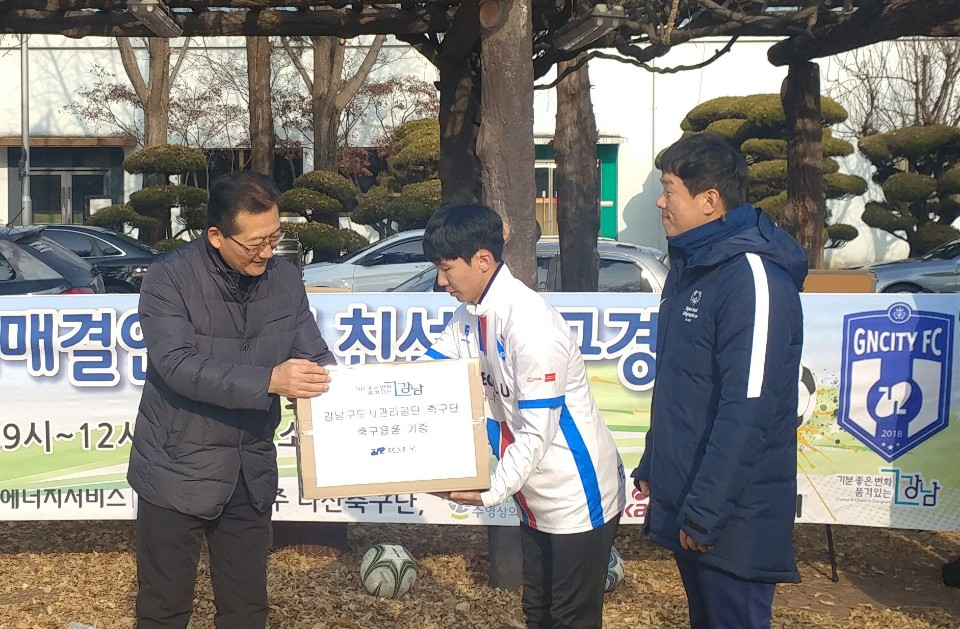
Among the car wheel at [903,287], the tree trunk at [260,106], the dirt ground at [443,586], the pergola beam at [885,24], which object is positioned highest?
the tree trunk at [260,106]

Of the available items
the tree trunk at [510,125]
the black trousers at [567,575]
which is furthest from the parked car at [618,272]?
the black trousers at [567,575]

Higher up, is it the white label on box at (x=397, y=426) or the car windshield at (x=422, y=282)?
the car windshield at (x=422, y=282)

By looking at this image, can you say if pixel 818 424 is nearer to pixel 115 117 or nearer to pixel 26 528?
pixel 26 528

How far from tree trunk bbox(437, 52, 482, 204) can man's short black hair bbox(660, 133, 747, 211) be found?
13.6 ft

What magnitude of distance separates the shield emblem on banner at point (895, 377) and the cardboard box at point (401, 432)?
289 cm

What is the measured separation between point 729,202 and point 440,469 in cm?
116

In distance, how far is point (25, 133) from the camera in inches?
1057

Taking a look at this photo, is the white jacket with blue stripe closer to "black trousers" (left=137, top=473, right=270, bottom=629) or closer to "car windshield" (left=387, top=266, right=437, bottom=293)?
"black trousers" (left=137, top=473, right=270, bottom=629)

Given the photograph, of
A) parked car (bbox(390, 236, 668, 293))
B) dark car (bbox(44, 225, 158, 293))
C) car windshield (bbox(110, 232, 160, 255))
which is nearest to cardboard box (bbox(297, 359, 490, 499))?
parked car (bbox(390, 236, 668, 293))

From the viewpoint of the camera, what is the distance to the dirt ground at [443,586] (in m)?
5.21

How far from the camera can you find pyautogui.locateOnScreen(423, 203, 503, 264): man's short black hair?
322 cm

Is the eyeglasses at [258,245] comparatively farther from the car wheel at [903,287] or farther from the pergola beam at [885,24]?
the car wheel at [903,287]

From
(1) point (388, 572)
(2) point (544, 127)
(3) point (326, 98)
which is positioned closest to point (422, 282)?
(1) point (388, 572)

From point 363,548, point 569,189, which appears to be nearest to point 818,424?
point 363,548
